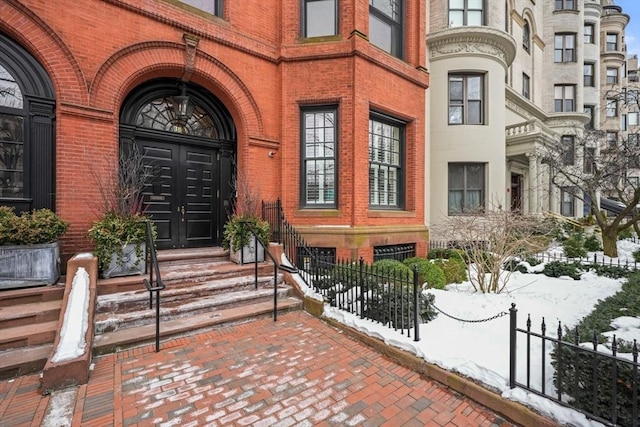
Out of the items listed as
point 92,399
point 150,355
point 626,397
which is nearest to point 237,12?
point 150,355

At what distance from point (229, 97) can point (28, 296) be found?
5.53 meters

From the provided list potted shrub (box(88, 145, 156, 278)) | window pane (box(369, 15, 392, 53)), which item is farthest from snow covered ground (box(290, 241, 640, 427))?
window pane (box(369, 15, 392, 53))

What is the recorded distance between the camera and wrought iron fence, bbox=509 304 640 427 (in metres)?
2.42

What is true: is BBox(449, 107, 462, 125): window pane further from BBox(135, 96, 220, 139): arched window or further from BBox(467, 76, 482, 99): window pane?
BBox(135, 96, 220, 139): arched window

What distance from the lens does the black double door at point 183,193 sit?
7.16 m

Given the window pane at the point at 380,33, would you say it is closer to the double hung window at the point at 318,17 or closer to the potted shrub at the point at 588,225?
the double hung window at the point at 318,17

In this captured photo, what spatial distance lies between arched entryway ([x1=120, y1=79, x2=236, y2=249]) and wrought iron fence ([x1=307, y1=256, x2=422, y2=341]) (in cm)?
347

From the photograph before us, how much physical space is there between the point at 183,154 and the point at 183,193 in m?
0.95

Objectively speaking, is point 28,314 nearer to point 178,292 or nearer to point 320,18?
point 178,292

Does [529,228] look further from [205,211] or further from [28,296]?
[28,296]

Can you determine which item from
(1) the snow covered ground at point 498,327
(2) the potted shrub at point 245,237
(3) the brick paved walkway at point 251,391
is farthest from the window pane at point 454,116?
(3) the brick paved walkway at point 251,391

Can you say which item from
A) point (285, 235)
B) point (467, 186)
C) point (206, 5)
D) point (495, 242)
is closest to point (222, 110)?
point (206, 5)

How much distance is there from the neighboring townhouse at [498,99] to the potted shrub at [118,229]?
322 inches

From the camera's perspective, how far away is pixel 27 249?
4.55 m
